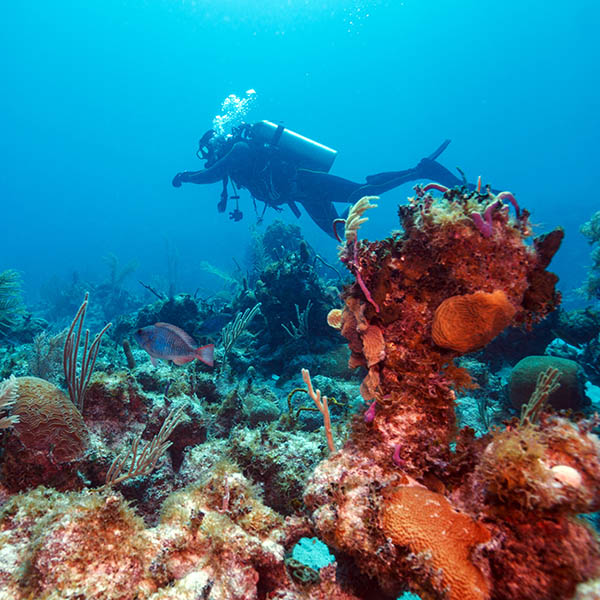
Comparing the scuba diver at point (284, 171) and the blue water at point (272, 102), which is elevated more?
the blue water at point (272, 102)

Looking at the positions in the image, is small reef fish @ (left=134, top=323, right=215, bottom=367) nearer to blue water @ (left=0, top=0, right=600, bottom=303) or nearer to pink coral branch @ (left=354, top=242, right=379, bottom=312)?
pink coral branch @ (left=354, top=242, right=379, bottom=312)

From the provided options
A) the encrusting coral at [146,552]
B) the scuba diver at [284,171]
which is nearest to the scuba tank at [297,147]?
the scuba diver at [284,171]

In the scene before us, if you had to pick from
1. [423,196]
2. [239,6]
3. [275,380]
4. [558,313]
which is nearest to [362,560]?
[423,196]

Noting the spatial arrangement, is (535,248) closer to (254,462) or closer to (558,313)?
(254,462)

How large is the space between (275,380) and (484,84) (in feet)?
351

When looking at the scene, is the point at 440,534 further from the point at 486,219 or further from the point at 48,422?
the point at 48,422

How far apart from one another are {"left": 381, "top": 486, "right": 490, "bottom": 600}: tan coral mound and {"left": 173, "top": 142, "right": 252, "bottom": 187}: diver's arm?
41.8 ft

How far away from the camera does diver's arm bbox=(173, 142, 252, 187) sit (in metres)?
12.0

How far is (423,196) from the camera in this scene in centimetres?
213

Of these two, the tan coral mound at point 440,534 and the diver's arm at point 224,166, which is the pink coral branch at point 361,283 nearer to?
the tan coral mound at point 440,534

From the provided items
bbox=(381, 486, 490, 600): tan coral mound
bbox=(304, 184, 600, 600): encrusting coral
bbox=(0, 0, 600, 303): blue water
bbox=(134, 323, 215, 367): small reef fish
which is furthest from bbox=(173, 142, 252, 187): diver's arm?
bbox=(0, 0, 600, 303): blue water

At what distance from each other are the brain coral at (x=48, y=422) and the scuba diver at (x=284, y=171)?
32.7 feet

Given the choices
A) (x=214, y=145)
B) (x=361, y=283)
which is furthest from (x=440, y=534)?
(x=214, y=145)

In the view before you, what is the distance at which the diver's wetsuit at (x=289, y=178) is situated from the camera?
12.1m
